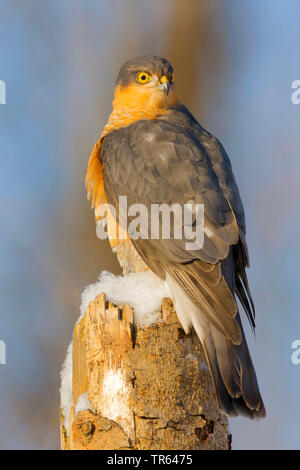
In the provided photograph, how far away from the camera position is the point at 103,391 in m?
2.98

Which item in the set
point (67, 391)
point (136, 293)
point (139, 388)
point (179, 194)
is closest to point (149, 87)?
point (179, 194)

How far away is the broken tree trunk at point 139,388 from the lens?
112 inches

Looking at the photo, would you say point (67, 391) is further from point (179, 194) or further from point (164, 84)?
point (164, 84)

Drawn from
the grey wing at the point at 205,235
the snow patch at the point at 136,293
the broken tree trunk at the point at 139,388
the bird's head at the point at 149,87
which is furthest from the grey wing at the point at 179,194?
the bird's head at the point at 149,87

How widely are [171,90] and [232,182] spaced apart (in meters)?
1.10

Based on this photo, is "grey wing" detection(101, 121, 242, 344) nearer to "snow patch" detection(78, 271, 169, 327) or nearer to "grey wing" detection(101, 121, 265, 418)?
"grey wing" detection(101, 121, 265, 418)

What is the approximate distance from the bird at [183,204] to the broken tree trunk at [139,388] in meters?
0.10

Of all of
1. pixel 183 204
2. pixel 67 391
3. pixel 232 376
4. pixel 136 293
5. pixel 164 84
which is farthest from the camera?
pixel 164 84

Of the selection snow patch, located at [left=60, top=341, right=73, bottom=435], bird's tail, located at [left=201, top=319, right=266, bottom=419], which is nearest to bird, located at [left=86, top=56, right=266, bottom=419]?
bird's tail, located at [left=201, top=319, right=266, bottom=419]

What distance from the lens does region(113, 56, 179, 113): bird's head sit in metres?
4.76

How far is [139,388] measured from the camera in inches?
115

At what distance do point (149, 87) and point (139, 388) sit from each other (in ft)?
8.37
